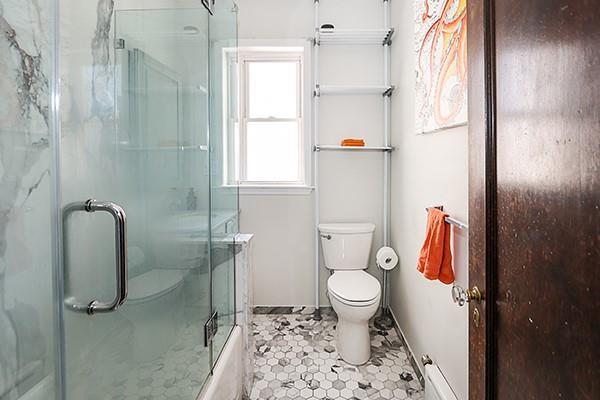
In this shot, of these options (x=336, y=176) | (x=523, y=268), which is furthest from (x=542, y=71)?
(x=336, y=176)

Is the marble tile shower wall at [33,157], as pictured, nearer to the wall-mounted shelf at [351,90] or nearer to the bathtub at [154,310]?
the bathtub at [154,310]

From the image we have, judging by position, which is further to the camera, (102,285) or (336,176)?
(336,176)

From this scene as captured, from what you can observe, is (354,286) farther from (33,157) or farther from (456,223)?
(33,157)

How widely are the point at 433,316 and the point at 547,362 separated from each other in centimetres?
120

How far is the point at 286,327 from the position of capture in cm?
258

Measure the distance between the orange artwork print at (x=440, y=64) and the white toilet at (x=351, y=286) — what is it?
987mm

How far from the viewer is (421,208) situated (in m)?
1.97

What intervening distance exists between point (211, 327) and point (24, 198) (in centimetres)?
104

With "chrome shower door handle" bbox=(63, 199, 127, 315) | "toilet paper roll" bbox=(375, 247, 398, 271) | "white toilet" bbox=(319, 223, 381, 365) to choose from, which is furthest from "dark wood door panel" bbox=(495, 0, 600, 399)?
"toilet paper roll" bbox=(375, 247, 398, 271)

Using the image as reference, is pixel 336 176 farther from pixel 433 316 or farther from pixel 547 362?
pixel 547 362

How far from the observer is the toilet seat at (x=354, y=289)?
2033 millimetres

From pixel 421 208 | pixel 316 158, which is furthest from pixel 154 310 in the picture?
pixel 316 158

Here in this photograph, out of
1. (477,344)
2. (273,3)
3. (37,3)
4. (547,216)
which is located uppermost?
(273,3)

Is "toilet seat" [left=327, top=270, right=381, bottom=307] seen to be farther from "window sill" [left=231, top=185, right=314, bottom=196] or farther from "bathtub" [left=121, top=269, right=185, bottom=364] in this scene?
"bathtub" [left=121, top=269, right=185, bottom=364]
